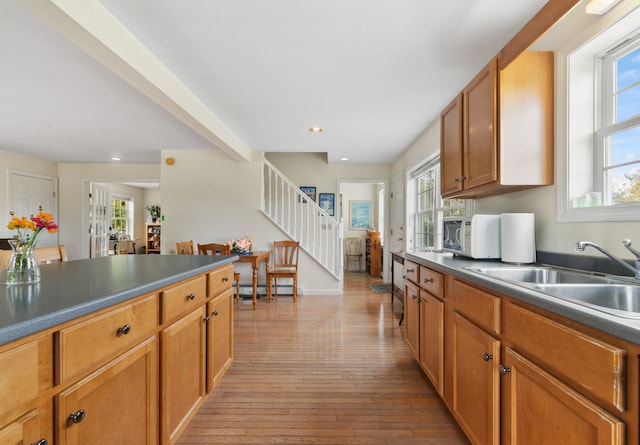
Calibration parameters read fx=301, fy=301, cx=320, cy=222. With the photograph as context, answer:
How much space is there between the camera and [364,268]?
763cm

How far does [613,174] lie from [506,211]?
2.27 feet

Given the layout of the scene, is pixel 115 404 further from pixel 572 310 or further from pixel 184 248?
pixel 184 248

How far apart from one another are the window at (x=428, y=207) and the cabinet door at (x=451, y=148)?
816mm

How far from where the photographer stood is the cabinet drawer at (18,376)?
0.67 metres

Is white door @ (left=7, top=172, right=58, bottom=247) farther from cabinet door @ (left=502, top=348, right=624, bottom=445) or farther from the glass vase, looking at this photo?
cabinet door @ (left=502, top=348, right=624, bottom=445)

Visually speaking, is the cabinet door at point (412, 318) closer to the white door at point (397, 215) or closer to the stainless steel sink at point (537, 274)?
the stainless steel sink at point (537, 274)

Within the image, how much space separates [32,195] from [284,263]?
4954 mm

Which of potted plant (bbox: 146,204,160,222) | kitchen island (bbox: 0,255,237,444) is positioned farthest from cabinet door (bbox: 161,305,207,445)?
potted plant (bbox: 146,204,160,222)

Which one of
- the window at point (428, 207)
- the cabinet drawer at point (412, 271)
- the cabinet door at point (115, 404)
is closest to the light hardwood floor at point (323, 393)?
the cabinet door at point (115, 404)

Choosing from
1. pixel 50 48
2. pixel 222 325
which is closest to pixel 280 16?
pixel 50 48

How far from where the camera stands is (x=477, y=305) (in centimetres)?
138

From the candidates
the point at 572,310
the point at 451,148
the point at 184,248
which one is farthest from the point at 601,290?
the point at 184,248

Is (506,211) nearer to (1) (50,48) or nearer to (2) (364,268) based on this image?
(1) (50,48)

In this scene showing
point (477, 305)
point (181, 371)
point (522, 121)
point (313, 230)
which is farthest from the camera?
point (313, 230)
